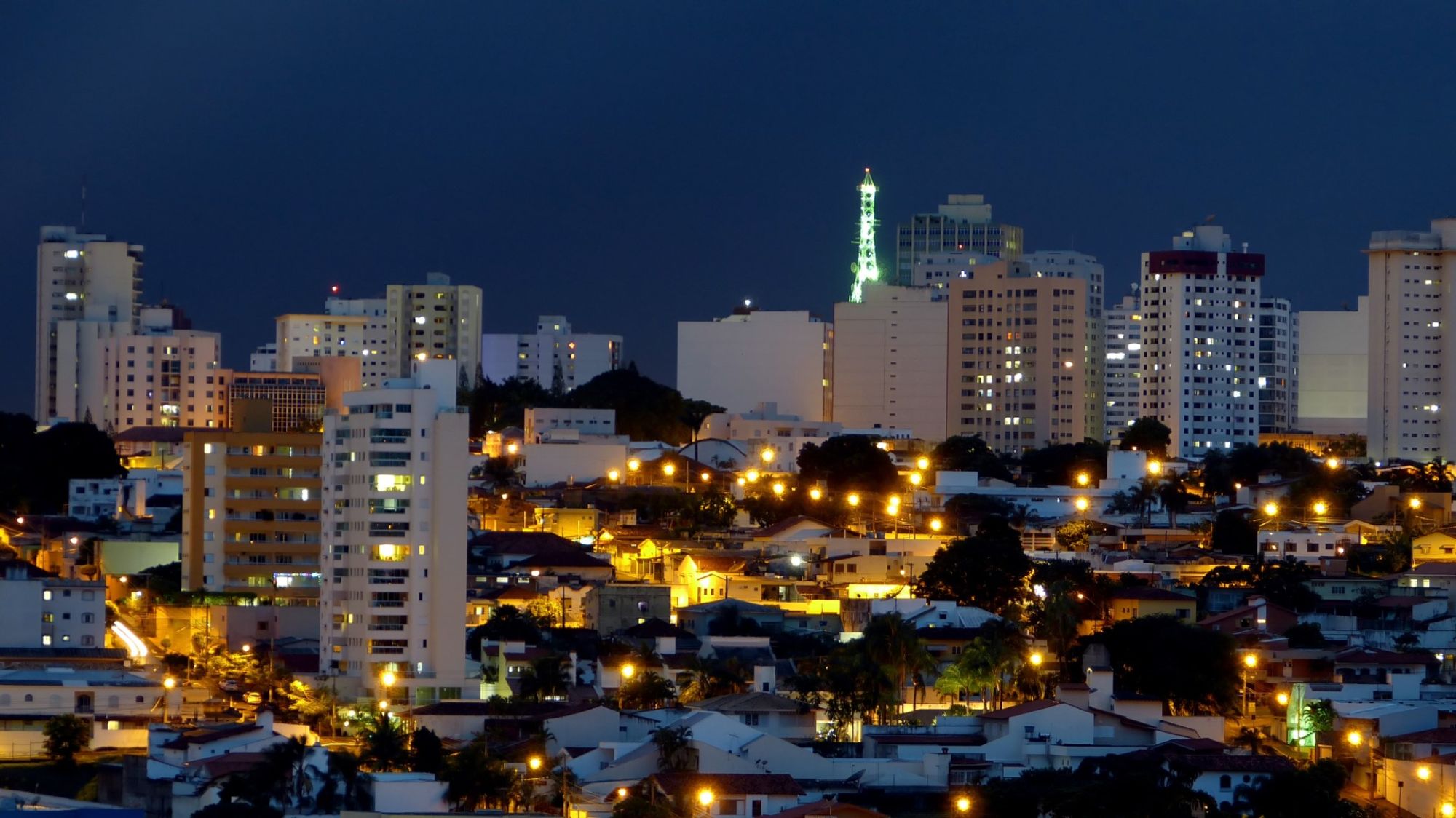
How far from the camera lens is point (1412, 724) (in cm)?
3931

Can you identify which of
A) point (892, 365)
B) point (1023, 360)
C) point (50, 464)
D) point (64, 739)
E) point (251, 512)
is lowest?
point (64, 739)

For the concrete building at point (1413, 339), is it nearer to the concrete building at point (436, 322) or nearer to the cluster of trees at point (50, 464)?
the concrete building at point (436, 322)

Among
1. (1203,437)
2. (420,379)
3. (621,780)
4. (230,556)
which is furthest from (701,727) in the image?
(1203,437)

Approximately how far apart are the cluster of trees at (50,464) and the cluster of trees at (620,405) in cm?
1568

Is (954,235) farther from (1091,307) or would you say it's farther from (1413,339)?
(1413,339)

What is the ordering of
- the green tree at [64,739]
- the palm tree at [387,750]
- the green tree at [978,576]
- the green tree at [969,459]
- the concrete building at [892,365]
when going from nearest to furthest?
1. the palm tree at [387,750]
2. the green tree at [64,739]
3. the green tree at [978,576]
4. the green tree at [969,459]
5. the concrete building at [892,365]

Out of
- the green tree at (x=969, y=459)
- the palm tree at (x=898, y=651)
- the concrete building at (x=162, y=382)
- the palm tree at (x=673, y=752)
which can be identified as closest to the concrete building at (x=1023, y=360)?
the green tree at (x=969, y=459)

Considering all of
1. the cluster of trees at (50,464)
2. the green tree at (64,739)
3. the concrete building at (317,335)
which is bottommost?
the green tree at (64,739)

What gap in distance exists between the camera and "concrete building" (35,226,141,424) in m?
101

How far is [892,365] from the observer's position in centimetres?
10219

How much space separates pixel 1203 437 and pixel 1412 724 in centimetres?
6723

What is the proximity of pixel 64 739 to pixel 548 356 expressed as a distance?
269 feet

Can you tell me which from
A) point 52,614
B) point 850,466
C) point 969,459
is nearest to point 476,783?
point 52,614

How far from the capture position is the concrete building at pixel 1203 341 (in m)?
106
